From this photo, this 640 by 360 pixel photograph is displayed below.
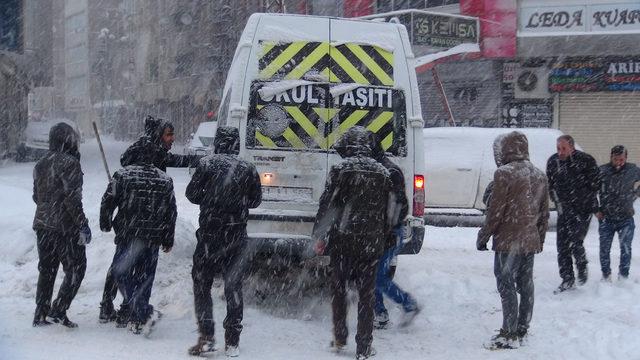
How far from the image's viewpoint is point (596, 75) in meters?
19.1

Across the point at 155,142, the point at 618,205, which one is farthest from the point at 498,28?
the point at 155,142

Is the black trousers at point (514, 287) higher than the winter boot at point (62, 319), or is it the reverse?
the black trousers at point (514, 287)

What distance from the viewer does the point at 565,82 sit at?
63.6ft

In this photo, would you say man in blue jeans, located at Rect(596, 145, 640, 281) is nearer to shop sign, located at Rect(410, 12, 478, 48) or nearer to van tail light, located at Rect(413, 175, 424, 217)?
van tail light, located at Rect(413, 175, 424, 217)

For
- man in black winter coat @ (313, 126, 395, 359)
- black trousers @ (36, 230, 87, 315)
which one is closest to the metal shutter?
man in black winter coat @ (313, 126, 395, 359)

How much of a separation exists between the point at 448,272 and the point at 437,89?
490 inches

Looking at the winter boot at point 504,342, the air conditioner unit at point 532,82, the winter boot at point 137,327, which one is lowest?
the winter boot at point 504,342

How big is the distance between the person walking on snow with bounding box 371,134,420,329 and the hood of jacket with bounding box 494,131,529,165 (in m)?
0.86

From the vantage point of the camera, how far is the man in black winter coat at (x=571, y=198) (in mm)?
8070

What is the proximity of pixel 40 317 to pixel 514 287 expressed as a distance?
3.98 metres

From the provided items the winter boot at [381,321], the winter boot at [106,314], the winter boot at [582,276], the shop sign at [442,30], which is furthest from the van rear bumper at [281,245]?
the shop sign at [442,30]

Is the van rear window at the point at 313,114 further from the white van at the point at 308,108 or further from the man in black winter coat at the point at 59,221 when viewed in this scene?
the man in black winter coat at the point at 59,221

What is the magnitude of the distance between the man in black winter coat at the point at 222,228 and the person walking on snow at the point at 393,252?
3.58 ft

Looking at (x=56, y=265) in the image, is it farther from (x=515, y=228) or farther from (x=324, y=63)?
(x=515, y=228)
